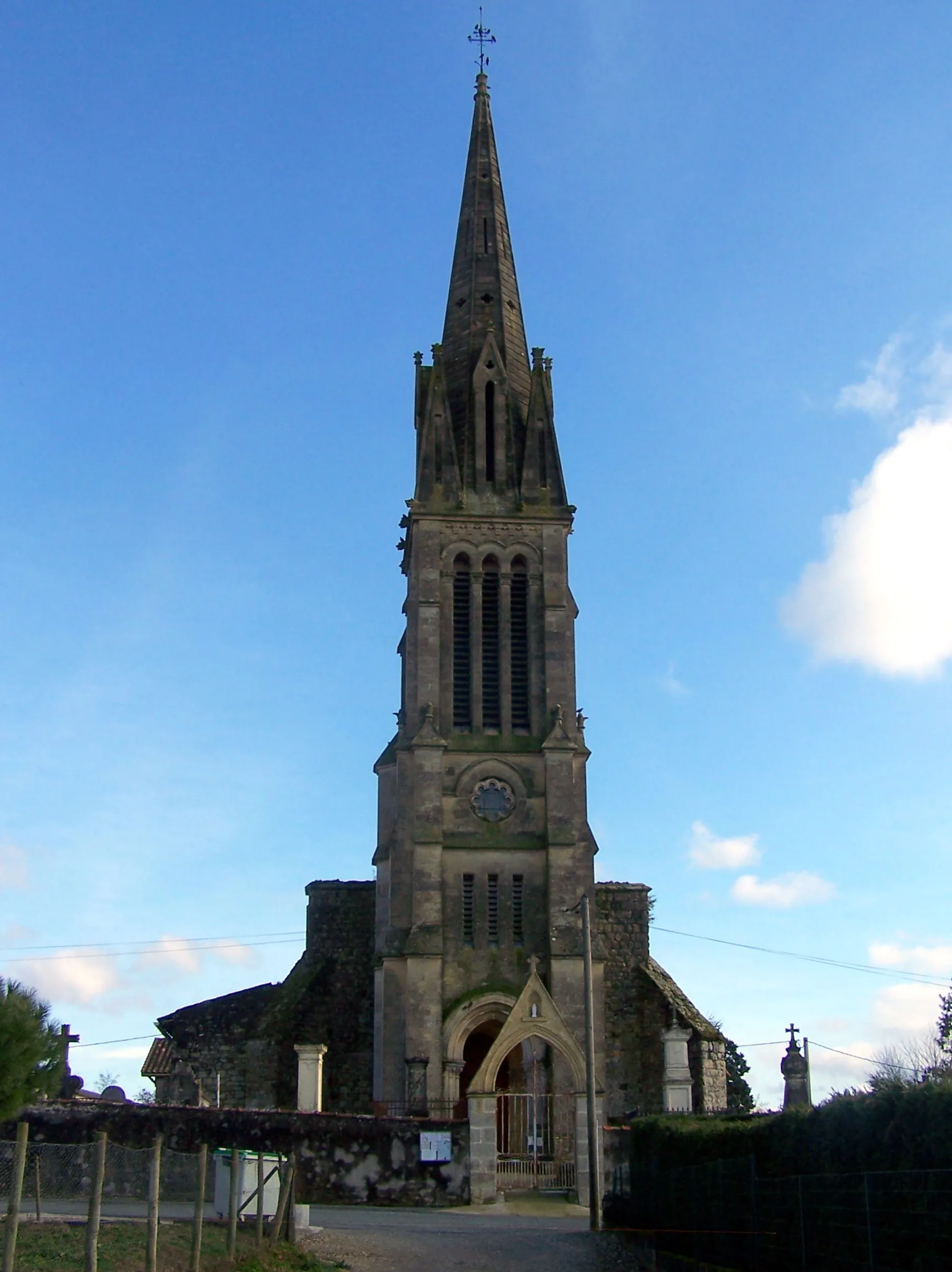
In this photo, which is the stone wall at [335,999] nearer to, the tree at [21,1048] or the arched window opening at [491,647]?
the arched window opening at [491,647]

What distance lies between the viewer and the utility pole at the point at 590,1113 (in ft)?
76.5

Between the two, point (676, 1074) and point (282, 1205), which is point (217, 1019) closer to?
point (676, 1074)

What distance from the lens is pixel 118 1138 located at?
26.0 metres

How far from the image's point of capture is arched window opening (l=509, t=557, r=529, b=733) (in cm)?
3703

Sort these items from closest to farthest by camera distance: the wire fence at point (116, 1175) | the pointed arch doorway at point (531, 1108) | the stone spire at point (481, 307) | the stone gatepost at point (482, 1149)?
the wire fence at point (116, 1175) < the stone gatepost at point (482, 1149) < the pointed arch doorway at point (531, 1108) < the stone spire at point (481, 307)

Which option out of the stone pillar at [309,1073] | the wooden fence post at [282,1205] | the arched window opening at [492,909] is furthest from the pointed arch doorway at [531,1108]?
the wooden fence post at [282,1205]

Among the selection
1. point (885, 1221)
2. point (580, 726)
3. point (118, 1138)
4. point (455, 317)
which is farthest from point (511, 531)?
point (885, 1221)

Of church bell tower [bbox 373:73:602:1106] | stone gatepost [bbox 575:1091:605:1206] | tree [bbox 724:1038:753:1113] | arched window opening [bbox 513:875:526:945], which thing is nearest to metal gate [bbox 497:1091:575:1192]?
stone gatepost [bbox 575:1091:605:1206]

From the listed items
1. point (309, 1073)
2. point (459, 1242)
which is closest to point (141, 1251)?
point (459, 1242)

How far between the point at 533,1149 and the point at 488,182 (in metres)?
31.0

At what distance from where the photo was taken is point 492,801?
118 ft

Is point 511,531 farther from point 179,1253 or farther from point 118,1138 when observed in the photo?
point 179,1253

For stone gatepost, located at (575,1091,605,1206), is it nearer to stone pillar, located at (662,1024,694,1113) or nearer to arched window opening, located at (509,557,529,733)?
stone pillar, located at (662,1024,694,1113)

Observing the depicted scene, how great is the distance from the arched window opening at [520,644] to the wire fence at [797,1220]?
724 inches
